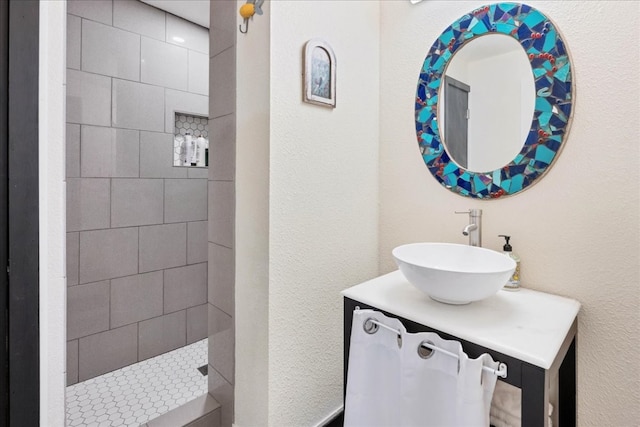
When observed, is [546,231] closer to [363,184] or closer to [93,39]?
[363,184]

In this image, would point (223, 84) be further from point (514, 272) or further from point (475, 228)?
point (514, 272)

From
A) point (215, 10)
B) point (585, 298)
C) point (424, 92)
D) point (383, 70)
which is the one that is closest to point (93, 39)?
point (215, 10)

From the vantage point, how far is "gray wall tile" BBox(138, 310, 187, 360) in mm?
2104

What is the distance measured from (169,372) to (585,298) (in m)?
2.17

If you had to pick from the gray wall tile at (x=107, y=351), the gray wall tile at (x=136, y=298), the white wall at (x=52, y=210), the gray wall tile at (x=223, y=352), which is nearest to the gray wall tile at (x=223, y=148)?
the white wall at (x=52, y=210)

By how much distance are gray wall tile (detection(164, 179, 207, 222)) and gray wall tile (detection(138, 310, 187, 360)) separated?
0.69m

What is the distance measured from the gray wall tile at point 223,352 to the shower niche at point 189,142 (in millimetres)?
1282

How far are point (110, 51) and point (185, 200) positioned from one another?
100 centimetres

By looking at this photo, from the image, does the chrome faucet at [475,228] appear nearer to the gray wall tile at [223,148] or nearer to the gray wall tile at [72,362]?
the gray wall tile at [223,148]

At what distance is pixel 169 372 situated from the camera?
1985 mm

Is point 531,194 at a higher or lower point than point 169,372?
higher

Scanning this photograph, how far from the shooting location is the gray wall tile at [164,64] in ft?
6.71

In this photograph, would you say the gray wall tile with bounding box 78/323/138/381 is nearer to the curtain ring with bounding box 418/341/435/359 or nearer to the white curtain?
the white curtain

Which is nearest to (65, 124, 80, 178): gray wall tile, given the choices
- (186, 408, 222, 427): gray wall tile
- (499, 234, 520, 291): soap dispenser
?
(186, 408, 222, 427): gray wall tile
